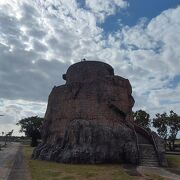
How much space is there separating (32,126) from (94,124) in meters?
54.9

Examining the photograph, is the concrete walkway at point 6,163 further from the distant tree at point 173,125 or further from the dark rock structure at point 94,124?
the distant tree at point 173,125

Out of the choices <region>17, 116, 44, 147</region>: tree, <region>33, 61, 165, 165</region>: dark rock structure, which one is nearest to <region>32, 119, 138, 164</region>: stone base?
<region>33, 61, 165, 165</region>: dark rock structure

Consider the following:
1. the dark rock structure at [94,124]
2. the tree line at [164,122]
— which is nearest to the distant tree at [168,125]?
the tree line at [164,122]

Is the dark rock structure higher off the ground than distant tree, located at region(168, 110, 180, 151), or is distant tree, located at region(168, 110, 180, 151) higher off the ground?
distant tree, located at region(168, 110, 180, 151)

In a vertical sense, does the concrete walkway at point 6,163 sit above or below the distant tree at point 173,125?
below

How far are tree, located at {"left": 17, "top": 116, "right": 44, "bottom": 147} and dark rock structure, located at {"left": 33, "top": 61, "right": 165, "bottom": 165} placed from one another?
137 ft

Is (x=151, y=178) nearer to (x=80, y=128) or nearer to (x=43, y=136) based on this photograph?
(x=80, y=128)

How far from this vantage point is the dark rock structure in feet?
84.4

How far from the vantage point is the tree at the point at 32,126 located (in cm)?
7369

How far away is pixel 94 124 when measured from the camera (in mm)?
26797

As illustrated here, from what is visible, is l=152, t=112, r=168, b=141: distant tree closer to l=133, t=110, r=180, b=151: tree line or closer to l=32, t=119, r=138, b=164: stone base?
l=133, t=110, r=180, b=151: tree line

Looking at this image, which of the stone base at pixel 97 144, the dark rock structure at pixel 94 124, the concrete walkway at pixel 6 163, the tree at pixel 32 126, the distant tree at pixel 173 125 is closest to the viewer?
the concrete walkway at pixel 6 163

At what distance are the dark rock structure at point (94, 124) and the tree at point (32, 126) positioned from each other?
41.7m

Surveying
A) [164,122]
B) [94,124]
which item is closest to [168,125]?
[164,122]
